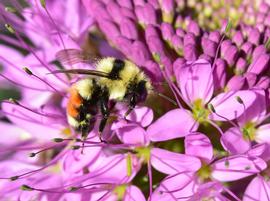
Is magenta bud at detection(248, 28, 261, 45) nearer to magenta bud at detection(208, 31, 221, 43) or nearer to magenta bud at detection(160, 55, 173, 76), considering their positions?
magenta bud at detection(208, 31, 221, 43)

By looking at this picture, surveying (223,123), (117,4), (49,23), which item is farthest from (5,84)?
(223,123)

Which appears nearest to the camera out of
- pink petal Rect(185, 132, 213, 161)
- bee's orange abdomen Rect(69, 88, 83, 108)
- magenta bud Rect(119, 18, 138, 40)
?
pink petal Rect(185, 132, 213, 161)

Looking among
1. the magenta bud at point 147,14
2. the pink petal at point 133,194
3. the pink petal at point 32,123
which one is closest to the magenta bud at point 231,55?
the magenta bud at point 147,14

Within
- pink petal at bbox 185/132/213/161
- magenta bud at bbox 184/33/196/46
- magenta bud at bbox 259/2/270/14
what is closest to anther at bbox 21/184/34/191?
pink petal at bbox 185/132/213/161

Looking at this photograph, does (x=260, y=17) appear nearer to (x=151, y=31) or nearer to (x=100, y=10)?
(x=151, y=31)

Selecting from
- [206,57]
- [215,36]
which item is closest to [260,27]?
[215,36]

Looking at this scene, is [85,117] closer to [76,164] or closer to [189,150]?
[76,164]
